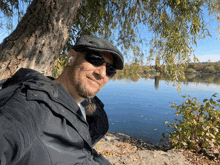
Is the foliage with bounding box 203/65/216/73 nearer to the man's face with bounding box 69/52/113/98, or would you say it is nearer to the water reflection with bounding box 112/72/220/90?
the water reflection with bounding box 112/72/220/90

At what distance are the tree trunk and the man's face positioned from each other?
1659mm

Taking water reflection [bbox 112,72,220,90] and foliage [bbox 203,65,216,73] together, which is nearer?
water reflection [bbox 112,72,220,90]

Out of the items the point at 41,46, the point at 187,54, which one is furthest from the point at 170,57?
the point at 41,46

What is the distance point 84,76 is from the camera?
3.82ft

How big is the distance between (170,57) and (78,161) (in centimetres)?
493

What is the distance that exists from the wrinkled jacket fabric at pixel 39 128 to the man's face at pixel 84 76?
0.14 metres

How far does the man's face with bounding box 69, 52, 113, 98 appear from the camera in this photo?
1.16 meters

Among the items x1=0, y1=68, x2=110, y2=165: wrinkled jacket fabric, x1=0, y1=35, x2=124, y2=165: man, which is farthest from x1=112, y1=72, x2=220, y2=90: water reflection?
x1=0, y1=68, x2=110, y2=165: wrinkled jacket fabric

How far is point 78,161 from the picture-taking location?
3.19 ft

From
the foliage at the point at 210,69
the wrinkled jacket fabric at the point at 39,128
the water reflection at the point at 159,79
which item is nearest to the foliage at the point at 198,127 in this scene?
the water reflection at the point at 159,79

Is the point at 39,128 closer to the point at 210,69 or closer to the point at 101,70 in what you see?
the point at 101,70

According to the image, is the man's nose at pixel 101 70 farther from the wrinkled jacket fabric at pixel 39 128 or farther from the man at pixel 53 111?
the wrinkled jacket fabric at pixel 39 128

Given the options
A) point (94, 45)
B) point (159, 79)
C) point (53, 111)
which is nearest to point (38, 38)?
point (94, 45)

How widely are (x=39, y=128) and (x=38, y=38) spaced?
87.5 inches
